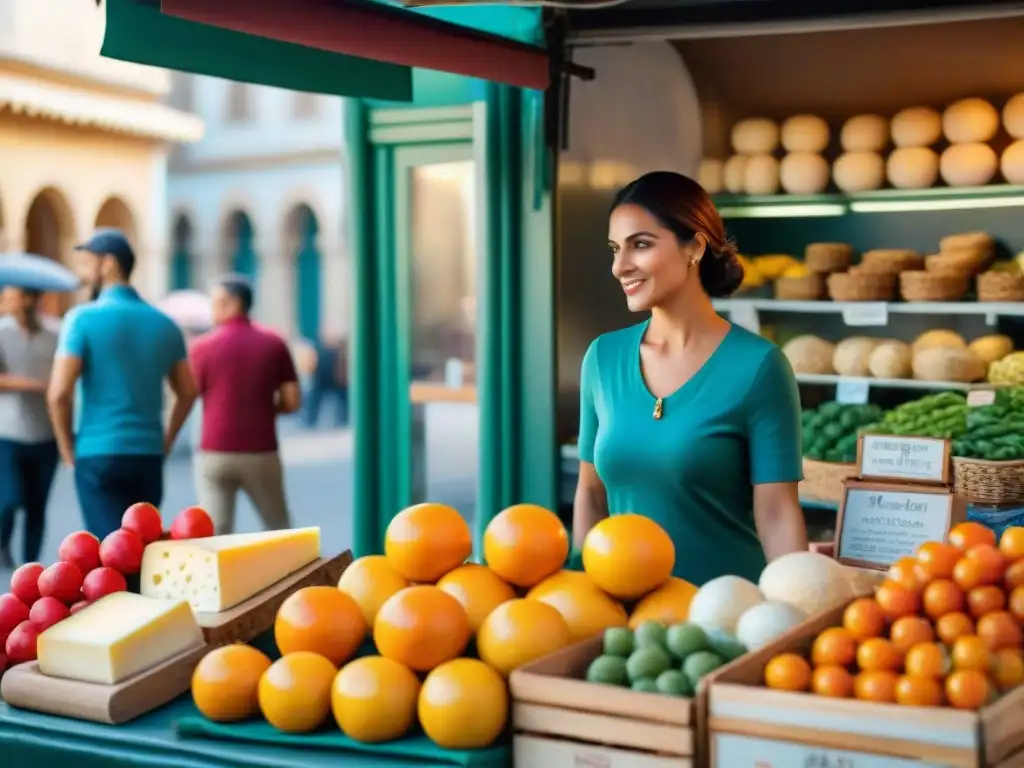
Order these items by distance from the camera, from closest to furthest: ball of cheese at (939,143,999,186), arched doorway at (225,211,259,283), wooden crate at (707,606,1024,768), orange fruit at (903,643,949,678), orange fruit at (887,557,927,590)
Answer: wooden crate at (707,606,1024,768)
orange fruit at (903,643,949,678)
orange fruit at (887,557,927,590)
ball of cheese at (939,143,999,186)
arched doorway at (225,211,259,283)

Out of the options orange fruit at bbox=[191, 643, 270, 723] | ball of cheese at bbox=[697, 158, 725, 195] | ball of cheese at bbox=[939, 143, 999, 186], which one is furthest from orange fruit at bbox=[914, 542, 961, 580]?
ball of cheese at bbox=[697, 158, 725, 195]

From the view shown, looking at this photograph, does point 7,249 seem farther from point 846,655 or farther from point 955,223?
point 846,655

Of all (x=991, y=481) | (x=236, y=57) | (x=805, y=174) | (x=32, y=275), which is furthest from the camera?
(x=32, y=275)

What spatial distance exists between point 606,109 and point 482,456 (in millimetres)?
1426

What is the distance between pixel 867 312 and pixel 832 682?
3.71 metres

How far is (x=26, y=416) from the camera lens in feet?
23.5

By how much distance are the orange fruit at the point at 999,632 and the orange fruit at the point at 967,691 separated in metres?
0.14

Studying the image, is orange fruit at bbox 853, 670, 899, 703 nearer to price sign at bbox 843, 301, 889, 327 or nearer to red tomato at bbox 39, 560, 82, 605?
red tomato at bbox 39, 560, 82, 605

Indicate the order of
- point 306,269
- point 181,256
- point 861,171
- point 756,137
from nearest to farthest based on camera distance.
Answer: point 861,171 < point 756,137 < point 306,269 < point 181,256

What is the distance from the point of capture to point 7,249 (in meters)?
17.1

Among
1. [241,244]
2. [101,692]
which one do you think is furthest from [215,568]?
[241,244]

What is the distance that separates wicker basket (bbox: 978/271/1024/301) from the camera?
492 centimetres

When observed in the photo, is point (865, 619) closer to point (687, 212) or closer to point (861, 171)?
point (687, 212)

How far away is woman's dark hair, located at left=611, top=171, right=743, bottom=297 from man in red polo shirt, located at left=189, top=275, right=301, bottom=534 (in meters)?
3.75
